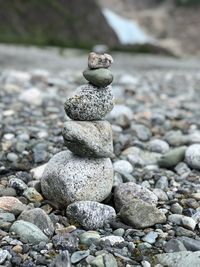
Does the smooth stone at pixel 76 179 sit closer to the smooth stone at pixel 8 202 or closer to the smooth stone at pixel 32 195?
the smooth stone at pixel 32 195

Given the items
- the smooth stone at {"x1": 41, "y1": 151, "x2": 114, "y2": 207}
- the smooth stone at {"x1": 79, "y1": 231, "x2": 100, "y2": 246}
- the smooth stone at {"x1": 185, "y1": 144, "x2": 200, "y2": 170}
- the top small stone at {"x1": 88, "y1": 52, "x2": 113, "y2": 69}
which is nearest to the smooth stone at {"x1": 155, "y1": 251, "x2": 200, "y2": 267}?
the smooth stone at {"x1": 79, "y1": 231, "x2": 100, "y2": 246}

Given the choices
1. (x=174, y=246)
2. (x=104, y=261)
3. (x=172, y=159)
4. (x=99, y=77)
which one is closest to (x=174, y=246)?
(x=174, y=246)

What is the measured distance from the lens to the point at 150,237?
3.63 metres

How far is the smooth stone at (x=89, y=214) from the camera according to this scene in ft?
12.2

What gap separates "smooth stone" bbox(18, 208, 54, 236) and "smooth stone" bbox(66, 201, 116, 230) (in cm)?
21

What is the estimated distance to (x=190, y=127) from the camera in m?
7.64

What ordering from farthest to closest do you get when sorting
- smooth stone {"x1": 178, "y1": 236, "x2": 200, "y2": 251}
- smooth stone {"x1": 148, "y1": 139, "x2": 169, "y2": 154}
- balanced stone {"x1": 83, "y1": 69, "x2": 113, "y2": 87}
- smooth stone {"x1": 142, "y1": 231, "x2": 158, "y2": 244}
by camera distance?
smooth stone {"x1": 148, "y1": 139, "x2": 169, "y2": 154} < balanced stone {"x1": 83, "y1": 69, "x2": 113, "y2": 87} < smooth stone {"x1": 142, "y1": 231, "x2": 158, "y2": 244} < smooth stone {"x1": 178, "y1": 236, "x2": 200, "y2": 251}

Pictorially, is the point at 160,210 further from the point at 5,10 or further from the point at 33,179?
the point at 5,10

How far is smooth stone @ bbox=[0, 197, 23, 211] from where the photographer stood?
154 inches

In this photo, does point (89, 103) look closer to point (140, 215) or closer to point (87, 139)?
point (87, 139)

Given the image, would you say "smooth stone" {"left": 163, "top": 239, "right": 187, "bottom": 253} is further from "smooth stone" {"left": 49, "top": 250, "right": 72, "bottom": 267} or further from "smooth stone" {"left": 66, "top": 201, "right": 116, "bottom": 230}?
"smooth stone" {"left": 49, "top": 250, "right": 72, "bottom": 267}

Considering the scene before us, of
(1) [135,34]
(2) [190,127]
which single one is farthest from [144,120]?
(1) [135,34]

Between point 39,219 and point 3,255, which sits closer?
point 3,255

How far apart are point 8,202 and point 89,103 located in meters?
Answer: 1.04
